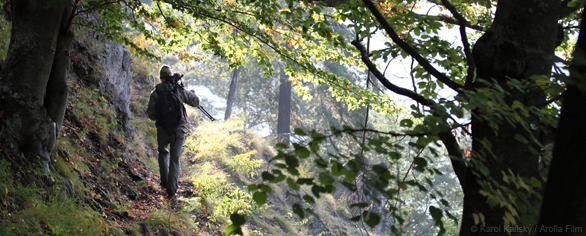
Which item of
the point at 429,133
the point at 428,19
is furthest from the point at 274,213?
the point at 429,133

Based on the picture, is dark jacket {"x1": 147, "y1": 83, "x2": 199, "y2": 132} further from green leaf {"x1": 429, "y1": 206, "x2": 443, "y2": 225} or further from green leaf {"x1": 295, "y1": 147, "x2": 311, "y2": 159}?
green leaf {"x1": 429, "y1": 206, "x2": 443, "y2": 225}

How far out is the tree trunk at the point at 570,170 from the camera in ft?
4.62

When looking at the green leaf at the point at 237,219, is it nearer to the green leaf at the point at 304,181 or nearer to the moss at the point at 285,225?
the green leaf at the point at 304,181

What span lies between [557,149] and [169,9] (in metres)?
5.47

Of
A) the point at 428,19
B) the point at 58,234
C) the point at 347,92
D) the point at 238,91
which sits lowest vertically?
the point at 58,234

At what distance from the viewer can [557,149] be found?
152cm

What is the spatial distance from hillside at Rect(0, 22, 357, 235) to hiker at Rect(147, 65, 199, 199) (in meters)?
0.51

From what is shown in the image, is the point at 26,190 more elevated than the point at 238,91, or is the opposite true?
the point at 238,91

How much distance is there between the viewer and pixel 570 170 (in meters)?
1.45

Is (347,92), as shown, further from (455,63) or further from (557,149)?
(557,149)

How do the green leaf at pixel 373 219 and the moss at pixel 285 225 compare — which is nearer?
the green leaf at pixel 373 219

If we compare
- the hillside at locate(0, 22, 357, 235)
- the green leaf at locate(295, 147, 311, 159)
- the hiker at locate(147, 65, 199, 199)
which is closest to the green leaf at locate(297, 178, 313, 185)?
the green leaf at locate(295, 147, 311, 159)

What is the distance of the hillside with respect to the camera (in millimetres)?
3883

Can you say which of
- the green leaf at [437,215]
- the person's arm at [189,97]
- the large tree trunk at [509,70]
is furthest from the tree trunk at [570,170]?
the person's arm at [189,97]
